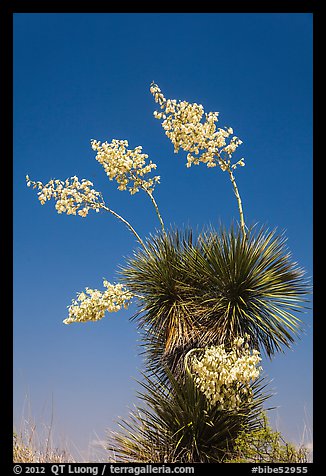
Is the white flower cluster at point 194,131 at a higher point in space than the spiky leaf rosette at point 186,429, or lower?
higher

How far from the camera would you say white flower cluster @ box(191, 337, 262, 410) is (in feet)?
29.2

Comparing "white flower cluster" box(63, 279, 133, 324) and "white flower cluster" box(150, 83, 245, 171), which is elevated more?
"white flower cluster" box(150, 83, 245, 171)

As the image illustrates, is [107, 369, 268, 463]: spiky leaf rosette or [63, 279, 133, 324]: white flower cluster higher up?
[63, 279, 133, 324]: white flower cluster

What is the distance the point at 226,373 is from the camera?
891cm

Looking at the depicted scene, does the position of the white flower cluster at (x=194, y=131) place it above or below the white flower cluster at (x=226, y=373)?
above

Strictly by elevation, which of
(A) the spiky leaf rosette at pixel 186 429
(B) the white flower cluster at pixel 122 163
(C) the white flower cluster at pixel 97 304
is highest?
(B) the white flower cluster at pixel 122 163

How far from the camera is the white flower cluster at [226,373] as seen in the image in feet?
29.2

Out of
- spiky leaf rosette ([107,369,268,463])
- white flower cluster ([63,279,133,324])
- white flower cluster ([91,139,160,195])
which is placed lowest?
spiky leaf rosette ([107,369,268,463])
